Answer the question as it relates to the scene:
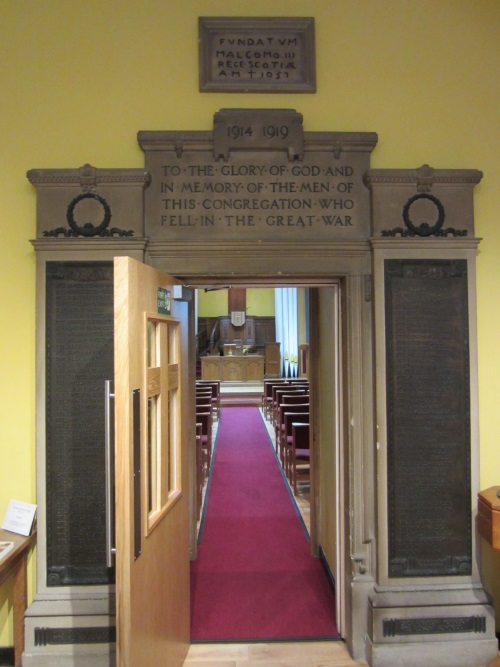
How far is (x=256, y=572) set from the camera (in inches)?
139

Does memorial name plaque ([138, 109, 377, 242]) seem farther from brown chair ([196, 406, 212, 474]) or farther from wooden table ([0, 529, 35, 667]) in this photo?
brown chair ([196, 406, 212, 474])

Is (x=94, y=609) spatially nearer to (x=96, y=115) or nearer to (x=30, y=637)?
(x=30, y=637)

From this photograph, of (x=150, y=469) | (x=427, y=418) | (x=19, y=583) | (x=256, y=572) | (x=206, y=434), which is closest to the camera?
(x=150, y=469)

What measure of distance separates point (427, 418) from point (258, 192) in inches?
63.2

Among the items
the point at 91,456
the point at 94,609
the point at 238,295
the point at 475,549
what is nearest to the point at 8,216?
the point at 91,456

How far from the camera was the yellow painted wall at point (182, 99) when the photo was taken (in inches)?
100

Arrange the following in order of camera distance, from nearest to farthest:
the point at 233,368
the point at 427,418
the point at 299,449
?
the point at 427,418, the point at 299,449, the point at 233,368

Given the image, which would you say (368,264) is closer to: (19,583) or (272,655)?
(272,655)

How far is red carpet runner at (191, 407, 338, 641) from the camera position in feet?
9.32

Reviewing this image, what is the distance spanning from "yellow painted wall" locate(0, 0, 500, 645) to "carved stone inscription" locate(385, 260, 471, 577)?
0.21 metres

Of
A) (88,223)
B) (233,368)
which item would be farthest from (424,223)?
(233,368)

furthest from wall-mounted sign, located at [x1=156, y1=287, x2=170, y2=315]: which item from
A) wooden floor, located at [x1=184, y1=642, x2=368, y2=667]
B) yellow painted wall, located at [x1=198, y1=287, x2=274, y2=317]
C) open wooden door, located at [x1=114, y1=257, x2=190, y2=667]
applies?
yellow painted wall, located at [x1=198, y1=287, x2=274, y2=317]

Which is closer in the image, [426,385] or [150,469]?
[150,469]

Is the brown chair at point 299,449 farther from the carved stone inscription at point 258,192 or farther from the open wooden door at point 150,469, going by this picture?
the carved stone inscription at point 258,192
